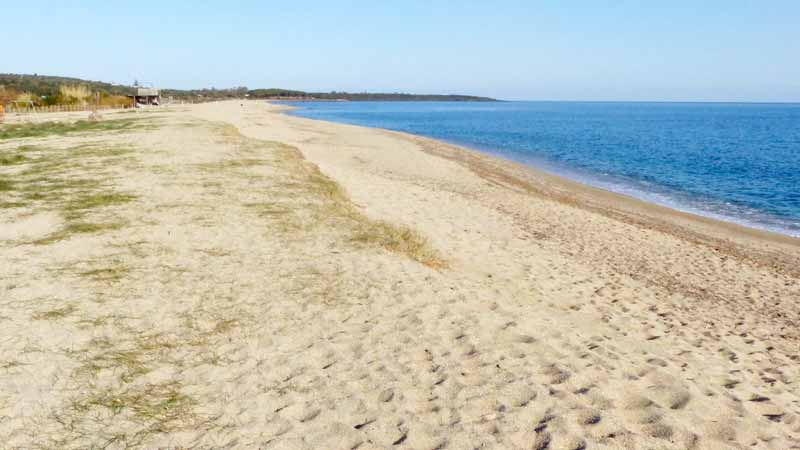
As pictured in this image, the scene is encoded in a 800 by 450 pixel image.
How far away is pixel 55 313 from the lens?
719 cm

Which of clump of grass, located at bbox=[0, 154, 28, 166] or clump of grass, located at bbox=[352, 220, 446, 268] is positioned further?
clump of grass, located at bbox=[0, 154, 28, 166]

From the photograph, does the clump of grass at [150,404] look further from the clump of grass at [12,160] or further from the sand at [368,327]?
the clump of grass at [12,160]

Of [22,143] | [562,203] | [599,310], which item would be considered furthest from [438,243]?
[22,143]

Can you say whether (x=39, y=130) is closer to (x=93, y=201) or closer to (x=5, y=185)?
(x=5, y=185)

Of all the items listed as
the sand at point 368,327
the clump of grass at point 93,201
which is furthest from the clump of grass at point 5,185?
the clump of grass at point 93,201

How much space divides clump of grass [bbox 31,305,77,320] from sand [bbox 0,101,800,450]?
5 cm

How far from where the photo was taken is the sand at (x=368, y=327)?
5039 mm

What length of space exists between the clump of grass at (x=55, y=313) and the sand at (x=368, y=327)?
0.18ft

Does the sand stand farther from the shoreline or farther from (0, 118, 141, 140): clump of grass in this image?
(0, 118, 141, 140): clump of grass

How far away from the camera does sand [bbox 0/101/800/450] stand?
5.04m

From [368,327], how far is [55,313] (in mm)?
4114

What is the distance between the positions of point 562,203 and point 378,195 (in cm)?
738

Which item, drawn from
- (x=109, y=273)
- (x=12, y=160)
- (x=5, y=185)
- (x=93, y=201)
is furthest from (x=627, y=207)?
(x=12, y=160)

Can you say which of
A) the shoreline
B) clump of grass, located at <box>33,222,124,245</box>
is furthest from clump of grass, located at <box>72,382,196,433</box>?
the shoreline
